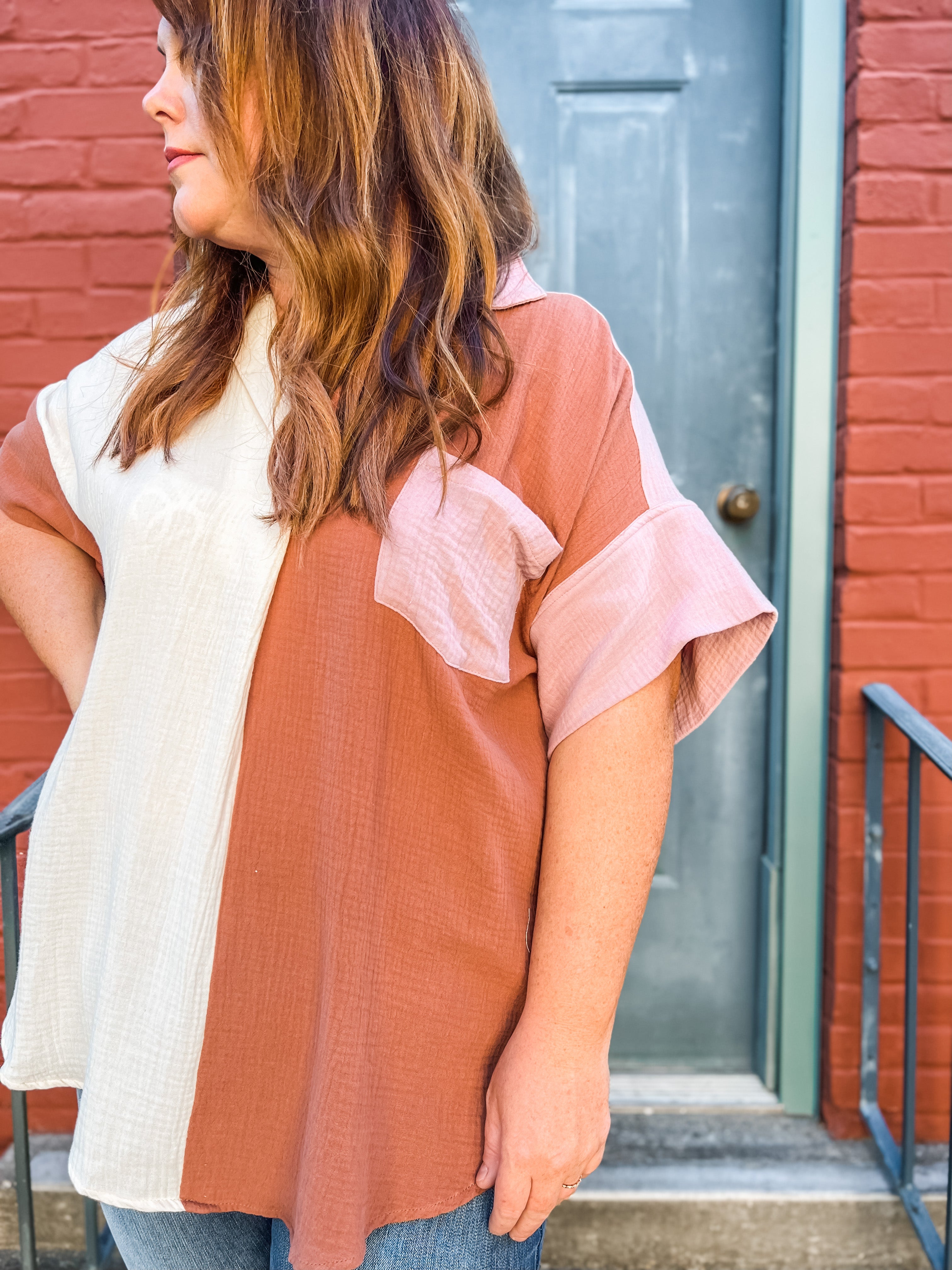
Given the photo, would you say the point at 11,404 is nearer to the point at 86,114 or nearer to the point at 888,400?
the point at 86,114

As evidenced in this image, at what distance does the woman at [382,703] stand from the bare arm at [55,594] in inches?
11.9

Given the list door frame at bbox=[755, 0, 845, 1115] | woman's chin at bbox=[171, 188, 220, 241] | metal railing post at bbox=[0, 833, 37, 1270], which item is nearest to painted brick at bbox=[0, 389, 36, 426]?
metal railing post at bbox=[0, 833, 37, 1270]

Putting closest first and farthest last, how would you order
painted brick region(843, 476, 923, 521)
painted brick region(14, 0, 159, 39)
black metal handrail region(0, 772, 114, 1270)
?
black metal handrail region(0, 772, 114, 1270) < painted brick region(14, 0, 159, 39) < painted brick region(843, 476, 923, 521)

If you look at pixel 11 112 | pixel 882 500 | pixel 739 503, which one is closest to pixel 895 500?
pixel 882 500

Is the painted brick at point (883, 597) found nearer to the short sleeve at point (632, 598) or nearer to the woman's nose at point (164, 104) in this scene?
the short sleeve at point (632, 598)

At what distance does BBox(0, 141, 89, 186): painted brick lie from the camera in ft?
5.72

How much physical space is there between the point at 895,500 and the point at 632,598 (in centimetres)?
116

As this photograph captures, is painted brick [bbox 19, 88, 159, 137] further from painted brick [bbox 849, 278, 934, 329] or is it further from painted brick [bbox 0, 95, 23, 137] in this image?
painted brick [bbox 849, 278, 934, 329]

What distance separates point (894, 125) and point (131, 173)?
1.33m

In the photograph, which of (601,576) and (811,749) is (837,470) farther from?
(601,576)

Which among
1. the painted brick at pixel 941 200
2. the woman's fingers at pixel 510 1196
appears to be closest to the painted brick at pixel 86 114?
the painted brick at pixel 941 200

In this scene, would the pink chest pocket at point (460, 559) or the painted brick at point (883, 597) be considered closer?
the pink chest pocket at point (460, 559)

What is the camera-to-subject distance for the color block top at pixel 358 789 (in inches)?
33.5

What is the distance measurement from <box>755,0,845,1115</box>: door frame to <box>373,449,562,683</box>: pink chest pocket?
1196mm
